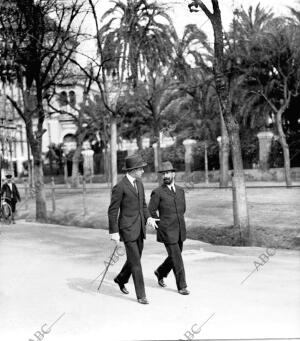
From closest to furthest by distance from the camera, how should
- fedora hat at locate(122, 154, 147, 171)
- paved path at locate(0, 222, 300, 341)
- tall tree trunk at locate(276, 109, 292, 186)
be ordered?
paved path at locate(0, 222, 300, 341)
fedora hat at locate(122, 154, 147, 171)
tall tree trunk at locate(276, 109, 292, 186)

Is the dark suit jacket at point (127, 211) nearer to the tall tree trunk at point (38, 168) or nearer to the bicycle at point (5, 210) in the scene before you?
the bicycle at point (5, 210)

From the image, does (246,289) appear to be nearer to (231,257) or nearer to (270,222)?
(231,257)

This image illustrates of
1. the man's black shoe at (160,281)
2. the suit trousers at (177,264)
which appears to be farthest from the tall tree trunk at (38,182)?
the suit trousers at (177,264)

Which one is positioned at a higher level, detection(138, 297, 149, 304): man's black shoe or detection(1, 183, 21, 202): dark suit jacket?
detection(1, 183, 21, 202): dark suit jacket

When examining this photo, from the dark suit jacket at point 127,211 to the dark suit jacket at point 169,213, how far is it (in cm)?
36

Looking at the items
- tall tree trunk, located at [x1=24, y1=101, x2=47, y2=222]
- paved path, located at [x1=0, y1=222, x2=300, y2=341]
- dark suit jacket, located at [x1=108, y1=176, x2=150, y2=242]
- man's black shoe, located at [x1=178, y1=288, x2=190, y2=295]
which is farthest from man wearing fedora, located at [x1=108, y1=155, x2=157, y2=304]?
tall tree trunk, located at [x1=24, y1=101, x2=47, y2=222]

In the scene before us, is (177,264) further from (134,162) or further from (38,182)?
(38,182)

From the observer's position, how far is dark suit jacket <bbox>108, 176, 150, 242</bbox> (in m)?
6.61

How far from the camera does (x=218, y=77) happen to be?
1156 cm

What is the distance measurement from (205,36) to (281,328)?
69.7ft

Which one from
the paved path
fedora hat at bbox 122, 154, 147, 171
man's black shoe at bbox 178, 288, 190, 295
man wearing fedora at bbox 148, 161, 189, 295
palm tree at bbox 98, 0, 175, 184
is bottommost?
the paved path

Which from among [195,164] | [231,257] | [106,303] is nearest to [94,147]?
[195,164]

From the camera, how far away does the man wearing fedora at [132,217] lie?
654cm

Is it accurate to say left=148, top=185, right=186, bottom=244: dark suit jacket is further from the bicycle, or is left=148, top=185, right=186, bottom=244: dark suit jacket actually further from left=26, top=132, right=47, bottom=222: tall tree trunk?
left=26, top=132, right=47, bottom=222: tall tree trunk
